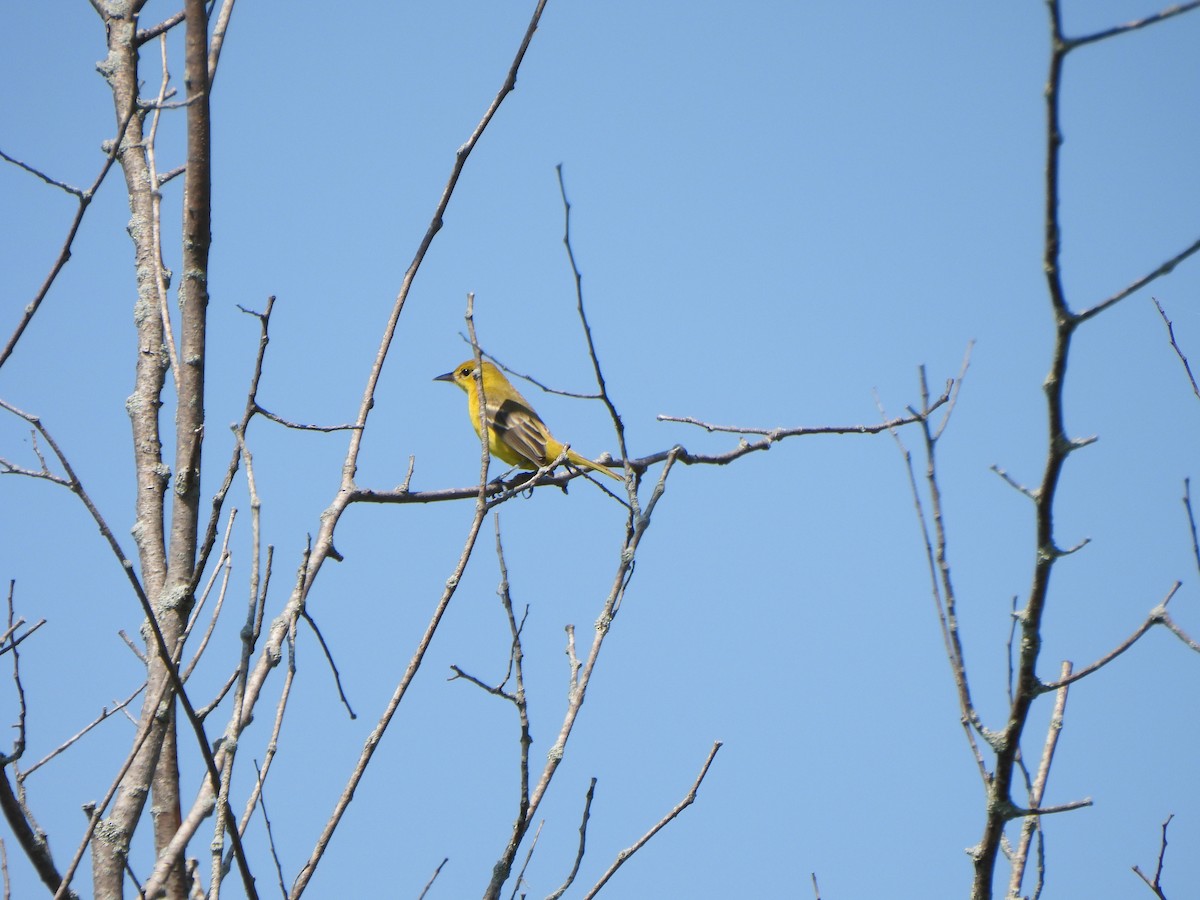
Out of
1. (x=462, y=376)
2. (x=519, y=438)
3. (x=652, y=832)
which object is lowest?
(x=652, y=832)

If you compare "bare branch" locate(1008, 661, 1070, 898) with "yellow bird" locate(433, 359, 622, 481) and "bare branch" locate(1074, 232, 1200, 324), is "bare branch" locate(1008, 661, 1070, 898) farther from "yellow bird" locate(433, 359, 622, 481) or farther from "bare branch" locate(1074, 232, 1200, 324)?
"yellow bird" locate(433, 359, 622, 481)

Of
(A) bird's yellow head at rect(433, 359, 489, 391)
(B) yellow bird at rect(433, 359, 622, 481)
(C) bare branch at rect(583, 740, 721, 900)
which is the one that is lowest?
(C) bare branch at rect(583, 740, 721, 900)

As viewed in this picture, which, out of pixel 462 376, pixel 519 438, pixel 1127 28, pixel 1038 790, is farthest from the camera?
pixel 462 376

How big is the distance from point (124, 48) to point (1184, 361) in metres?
3.38

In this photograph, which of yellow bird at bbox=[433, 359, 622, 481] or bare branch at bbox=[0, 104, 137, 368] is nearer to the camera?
bare branch at bbox=[0, 104, 137, 368]

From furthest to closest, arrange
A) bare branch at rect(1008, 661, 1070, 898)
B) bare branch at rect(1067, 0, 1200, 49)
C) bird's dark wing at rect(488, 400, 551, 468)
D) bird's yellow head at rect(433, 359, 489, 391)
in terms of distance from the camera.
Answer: bird's yellow head at rect(433, 359, 489, 391) < bird's dark wing at rect(488, 400, 551, 468) < bare branch at rect(1008, 661, 1070, 898) < bare branch at rect(1067, 0, 1200, 49)

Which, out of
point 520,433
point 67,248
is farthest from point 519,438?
point 67,248

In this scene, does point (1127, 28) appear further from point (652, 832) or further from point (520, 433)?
point (520, 433)

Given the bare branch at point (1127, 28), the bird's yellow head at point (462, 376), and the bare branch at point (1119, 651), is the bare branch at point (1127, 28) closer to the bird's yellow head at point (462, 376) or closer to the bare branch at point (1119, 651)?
the bare branch at point (1119, 651)

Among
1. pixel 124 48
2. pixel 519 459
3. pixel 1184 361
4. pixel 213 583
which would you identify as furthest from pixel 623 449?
pixel 519 459

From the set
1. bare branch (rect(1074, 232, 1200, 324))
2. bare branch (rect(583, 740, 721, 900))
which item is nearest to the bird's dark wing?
bare branch (rect(583, 740, 721, 900))

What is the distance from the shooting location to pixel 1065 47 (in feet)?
5.17

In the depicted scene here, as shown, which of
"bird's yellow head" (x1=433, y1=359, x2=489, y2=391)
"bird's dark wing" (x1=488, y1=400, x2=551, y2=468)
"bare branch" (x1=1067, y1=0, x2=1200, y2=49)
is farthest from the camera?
"bird's yellow head" (x1=433, y1=359, x2=489, y2=391)

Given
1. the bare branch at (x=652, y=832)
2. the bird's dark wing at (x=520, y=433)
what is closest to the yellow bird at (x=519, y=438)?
the bird's dark wing at (x=520, y=433)
